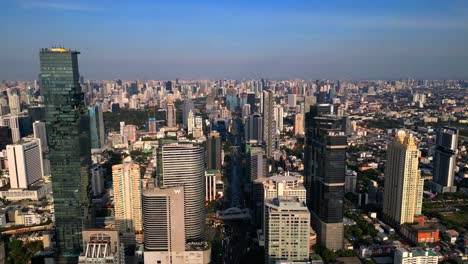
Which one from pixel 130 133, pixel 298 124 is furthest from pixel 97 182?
pixel 298 124

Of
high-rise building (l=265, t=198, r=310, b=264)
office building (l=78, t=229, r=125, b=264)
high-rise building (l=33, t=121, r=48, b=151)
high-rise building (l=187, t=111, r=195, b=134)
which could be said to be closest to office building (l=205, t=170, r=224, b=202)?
high-rise building (l=265, t=198, r=310, b=264)

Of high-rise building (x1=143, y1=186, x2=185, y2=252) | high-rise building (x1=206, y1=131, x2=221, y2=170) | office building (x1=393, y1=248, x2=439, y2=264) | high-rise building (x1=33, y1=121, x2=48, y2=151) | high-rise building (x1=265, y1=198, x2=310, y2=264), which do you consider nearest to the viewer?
high-rise building (x1=265, y1=198, x2=310, y2=264)

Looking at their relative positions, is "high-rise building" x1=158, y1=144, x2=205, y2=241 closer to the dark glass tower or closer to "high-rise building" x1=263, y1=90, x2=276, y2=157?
the dark glass tower

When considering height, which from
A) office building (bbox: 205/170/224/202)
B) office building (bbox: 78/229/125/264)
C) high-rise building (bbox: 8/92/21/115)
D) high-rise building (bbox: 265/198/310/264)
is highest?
high-rise building (bbox: 8/92/21/115)

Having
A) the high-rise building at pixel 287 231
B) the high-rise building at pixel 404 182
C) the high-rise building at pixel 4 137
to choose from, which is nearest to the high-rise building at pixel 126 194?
the high-rise building at pixel 287 231

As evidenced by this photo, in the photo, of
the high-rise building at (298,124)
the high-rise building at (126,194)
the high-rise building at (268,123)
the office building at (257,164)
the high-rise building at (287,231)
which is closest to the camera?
the high-rise building at (287,231)

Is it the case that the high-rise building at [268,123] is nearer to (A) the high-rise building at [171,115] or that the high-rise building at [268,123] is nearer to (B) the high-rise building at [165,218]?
(A) the high-rise building at [171,115]
